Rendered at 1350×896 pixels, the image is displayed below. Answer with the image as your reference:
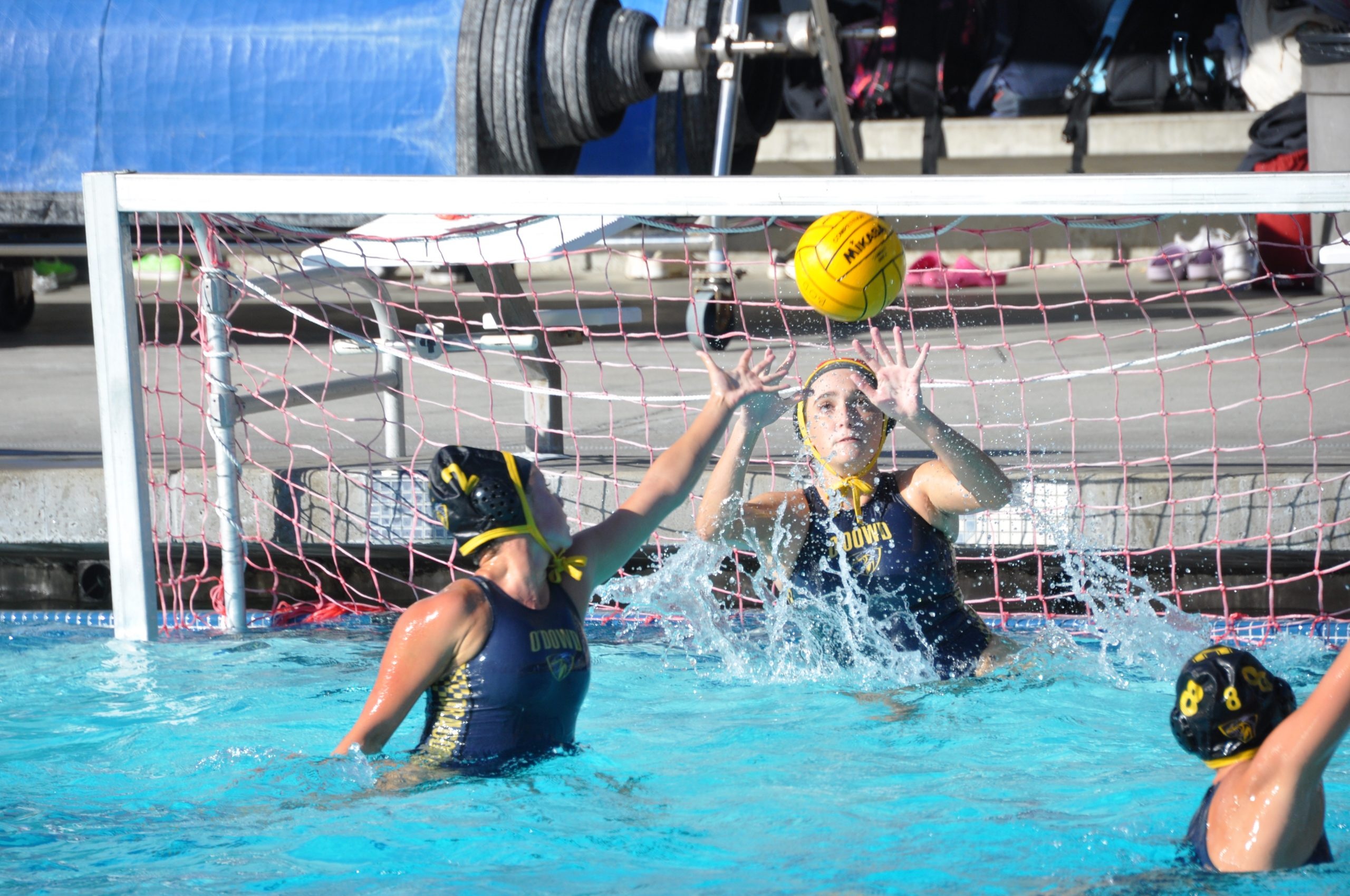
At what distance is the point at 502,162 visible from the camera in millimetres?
7621

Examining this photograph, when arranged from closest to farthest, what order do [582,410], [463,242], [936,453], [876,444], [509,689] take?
[509,689], [936,453], [876,444], [463,242], [582,410]

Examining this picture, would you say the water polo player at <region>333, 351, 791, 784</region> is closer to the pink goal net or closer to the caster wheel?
the pink goal net

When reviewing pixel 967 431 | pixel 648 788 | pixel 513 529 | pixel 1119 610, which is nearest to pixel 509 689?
pixel 513 529

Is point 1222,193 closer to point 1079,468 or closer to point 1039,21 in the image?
point 1079,468

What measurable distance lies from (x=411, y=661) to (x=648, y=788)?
31.9 inches

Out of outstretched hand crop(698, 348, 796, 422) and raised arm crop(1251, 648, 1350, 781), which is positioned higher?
outstretched hand crop(698, 348, 796, 422)

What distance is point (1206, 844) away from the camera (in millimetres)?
2451

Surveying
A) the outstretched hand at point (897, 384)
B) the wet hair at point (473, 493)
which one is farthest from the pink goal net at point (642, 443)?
the wet hair at point (473, 493)

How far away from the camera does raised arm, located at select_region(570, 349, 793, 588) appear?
3.23m

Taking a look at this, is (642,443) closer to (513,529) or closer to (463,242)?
(463,242)

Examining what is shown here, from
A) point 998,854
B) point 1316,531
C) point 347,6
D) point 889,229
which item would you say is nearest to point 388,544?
point 889,229

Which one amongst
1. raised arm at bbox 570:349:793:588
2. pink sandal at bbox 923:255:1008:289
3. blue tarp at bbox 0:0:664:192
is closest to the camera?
raised arm at bbox 570:349:793:588

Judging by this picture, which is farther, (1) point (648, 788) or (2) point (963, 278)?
(2) point (963, 278)

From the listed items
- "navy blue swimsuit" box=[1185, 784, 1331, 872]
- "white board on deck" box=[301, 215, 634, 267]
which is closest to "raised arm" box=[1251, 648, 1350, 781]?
"navy blue swimsuit" box=[1185, 784, 1331, 872]
